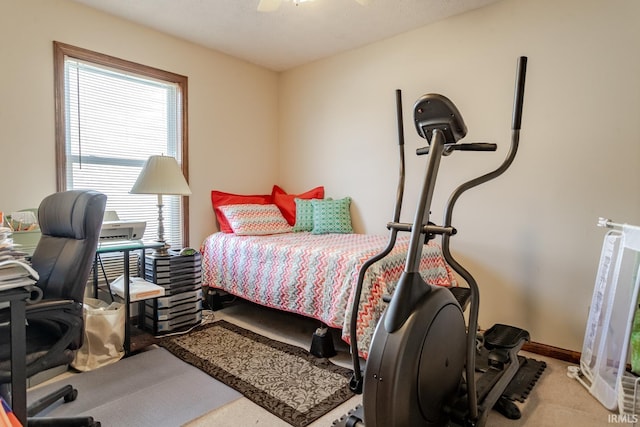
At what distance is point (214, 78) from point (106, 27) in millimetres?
986

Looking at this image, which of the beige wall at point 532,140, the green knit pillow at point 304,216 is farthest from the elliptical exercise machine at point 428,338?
the green knit pillow at point 304,216

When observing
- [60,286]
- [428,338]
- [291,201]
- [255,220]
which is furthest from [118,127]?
[428,338]

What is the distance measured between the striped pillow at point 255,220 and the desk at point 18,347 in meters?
2.04

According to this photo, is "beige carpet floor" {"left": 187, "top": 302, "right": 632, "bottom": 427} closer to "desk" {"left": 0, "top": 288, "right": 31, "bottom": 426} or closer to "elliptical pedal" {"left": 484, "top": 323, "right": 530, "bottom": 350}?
"elliptical pedal" {"left": 484, "top": 323, "right": 530, "bottom": 350}

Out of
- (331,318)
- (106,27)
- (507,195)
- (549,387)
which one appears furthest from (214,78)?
(549,387)

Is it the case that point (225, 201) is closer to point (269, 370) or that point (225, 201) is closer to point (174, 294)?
point (174, 294)

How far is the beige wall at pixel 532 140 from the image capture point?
2312 millimetres

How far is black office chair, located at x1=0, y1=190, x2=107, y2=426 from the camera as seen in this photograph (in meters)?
1.42

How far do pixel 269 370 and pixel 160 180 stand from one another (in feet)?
5.25

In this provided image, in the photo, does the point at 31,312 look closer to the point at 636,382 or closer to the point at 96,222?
the point at 96,222

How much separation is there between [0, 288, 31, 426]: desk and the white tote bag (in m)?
1.01

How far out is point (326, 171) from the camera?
12.8ft

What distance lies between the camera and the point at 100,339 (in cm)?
231

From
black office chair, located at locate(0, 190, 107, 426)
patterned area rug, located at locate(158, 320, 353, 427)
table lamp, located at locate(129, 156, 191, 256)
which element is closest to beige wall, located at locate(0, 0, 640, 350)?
table lamp, located at locate(129, 156, 191, 256)
